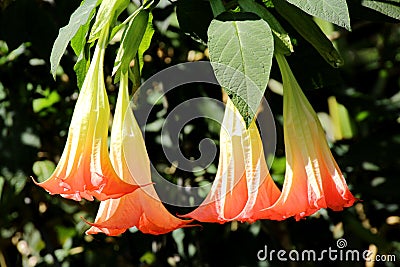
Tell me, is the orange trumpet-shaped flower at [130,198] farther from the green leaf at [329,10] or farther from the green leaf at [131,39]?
the green leaf at [329,10]

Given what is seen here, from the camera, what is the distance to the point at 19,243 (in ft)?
4.49

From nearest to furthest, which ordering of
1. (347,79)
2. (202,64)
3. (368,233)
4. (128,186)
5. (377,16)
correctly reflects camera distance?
(128,186)
(377,16)
(202,64)
(368,233)
(347,79)

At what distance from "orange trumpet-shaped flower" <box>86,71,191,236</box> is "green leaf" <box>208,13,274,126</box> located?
0.49 feet

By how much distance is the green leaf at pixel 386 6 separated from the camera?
0.74 metres

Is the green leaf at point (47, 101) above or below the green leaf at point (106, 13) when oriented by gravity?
below

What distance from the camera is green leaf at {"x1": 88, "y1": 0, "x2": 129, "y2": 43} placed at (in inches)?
27.0

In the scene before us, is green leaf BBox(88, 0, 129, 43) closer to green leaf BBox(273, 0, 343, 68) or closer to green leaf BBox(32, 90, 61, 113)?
green leaf BBox(273, 0, 343, 68)

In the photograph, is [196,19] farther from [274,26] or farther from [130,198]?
[130,198]

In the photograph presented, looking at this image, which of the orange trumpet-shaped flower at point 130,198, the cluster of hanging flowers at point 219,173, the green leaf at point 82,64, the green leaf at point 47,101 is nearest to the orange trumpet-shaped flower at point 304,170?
the cluster of hanging flowers at point 219,173

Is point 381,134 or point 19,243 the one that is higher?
point 381,134

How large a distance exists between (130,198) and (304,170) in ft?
0.61

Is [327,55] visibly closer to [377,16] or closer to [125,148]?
[377,16]

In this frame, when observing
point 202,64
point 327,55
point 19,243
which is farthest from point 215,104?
point 19,243

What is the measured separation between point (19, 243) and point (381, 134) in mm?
771
